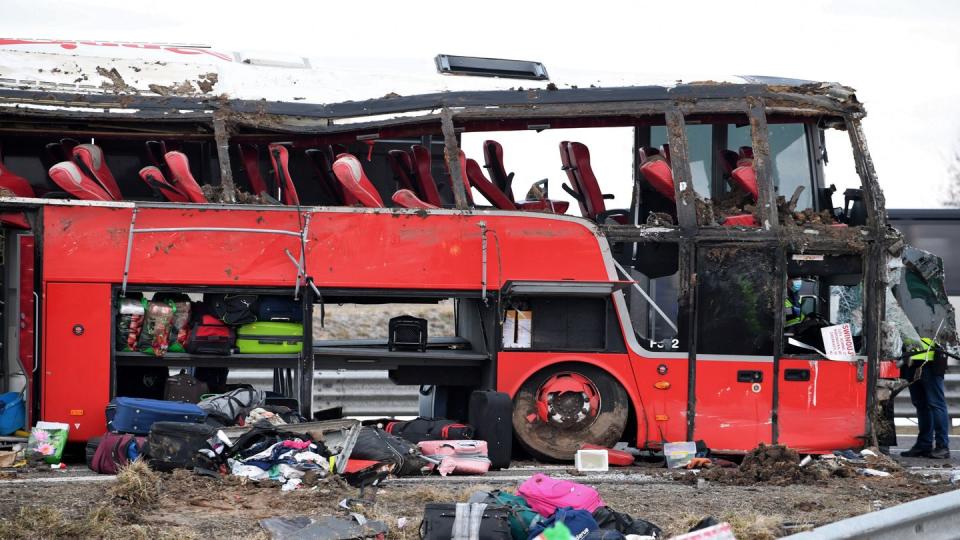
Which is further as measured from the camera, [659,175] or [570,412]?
[659,175]

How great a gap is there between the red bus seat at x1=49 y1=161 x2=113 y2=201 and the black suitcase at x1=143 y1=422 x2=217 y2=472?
2.33 m

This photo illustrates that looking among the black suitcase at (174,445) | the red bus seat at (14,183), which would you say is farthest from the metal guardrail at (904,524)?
the red bus seat at (14,183)

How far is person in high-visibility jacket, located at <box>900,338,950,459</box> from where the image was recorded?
12227 millimetres

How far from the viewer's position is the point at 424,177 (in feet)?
36.7

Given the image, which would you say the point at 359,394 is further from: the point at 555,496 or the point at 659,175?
the point at 555,496

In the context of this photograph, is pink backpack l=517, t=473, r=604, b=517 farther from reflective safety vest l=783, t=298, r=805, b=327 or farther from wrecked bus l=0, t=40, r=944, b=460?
reflective safety vest l=783, t=298, r=805, b=327

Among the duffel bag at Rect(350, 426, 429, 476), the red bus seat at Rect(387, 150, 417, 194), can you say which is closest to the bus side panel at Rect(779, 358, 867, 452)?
the duffel bag at Rect(350, 426, 429, 476)

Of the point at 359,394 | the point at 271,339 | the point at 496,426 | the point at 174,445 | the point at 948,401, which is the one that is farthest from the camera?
the point at 948,401

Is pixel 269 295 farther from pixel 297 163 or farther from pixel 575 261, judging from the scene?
pixel 575 261

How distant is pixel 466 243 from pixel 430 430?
1.54 m

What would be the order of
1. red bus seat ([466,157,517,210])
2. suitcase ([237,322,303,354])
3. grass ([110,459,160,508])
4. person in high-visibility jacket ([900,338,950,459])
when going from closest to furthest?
grass ([110,459,160,508]) < suitcase ([237,322,303,354]) < red bus seat ([466,157,517,210]) < person in high-visibility jacket ([900,338,950,459])

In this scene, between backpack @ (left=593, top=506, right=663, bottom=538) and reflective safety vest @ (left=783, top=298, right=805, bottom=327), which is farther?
reflective safety vest @ (left=783, top=298, right=805, bottom=327)

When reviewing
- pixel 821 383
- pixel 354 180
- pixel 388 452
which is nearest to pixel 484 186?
pixel 354 180

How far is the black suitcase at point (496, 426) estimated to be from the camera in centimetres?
1009
